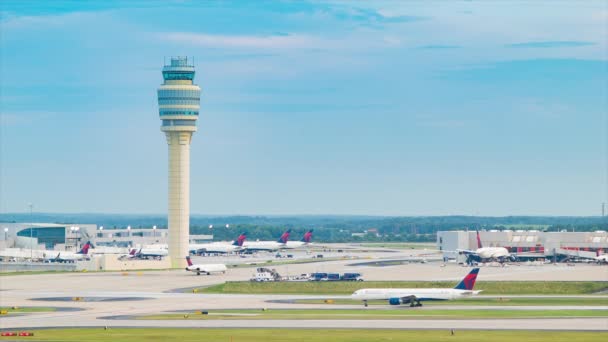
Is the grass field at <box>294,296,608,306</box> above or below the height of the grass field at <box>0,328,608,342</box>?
above

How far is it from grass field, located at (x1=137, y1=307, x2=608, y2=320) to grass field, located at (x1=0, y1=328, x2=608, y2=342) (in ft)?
46.7

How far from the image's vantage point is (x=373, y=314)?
126250 mm

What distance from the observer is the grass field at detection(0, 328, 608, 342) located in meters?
99.9

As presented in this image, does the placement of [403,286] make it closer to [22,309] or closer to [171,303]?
[171,303]

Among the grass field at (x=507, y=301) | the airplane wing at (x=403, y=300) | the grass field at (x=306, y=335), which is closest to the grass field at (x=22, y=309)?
the grass field at (x=306, y=335)

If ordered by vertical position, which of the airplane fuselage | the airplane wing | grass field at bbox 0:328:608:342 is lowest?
grass field at bbox 0:328:608:342

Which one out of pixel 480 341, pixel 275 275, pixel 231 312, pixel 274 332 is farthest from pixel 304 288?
pixel 480 341

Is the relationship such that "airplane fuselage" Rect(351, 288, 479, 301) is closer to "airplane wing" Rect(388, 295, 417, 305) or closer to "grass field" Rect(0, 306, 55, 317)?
"airplane wing" Rect(388, 295, 417, 305)

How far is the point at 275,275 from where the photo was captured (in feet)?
600

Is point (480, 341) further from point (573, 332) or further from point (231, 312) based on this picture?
point (231, 312)

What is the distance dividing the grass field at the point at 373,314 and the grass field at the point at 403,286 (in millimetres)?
30470

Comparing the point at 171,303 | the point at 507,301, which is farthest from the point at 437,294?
the point at 171,303

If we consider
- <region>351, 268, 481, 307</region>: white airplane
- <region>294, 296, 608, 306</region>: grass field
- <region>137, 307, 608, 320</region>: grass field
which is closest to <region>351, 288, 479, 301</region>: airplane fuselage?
<region>351, 268, 481, 307</region>: white airplane

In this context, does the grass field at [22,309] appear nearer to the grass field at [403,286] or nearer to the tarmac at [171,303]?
the tarmac at [171,303]
